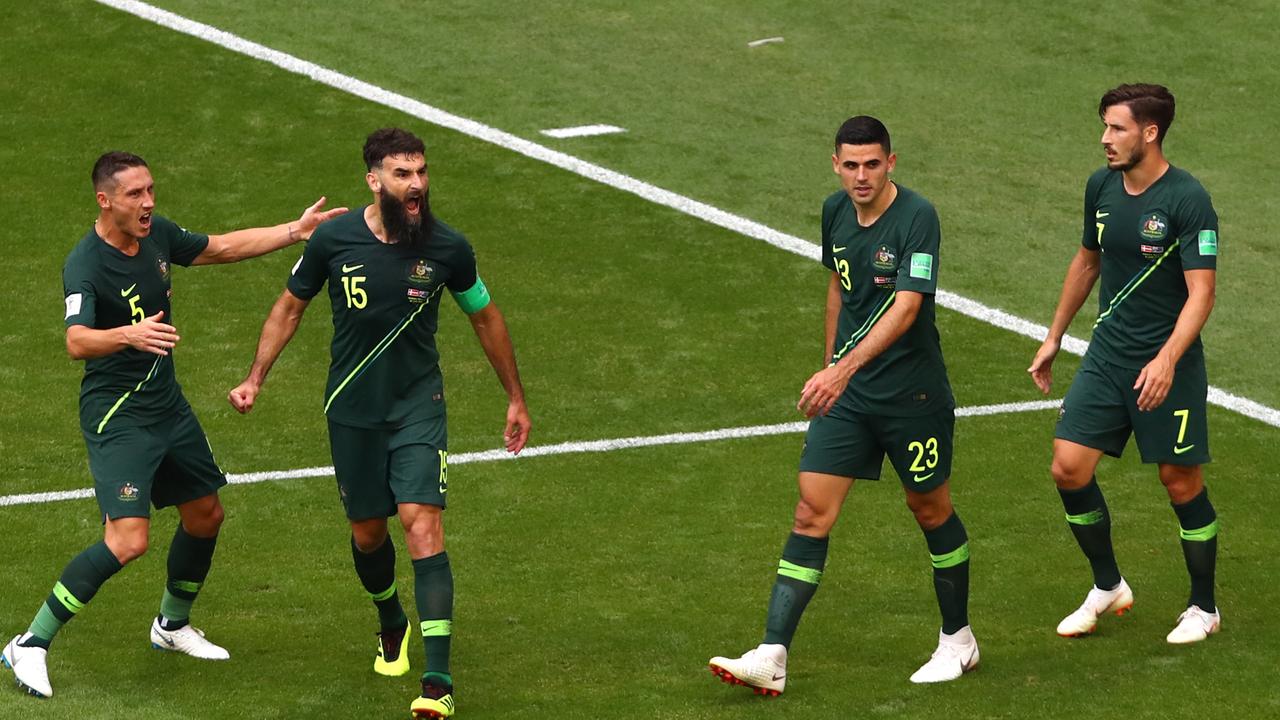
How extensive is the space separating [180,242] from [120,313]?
617mm

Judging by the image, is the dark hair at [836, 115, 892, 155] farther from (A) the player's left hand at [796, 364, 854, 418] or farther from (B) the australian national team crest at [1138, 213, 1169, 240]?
(B) the australian national team crest at [1138, 213, 1169, 240]

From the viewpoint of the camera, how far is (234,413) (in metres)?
13.2

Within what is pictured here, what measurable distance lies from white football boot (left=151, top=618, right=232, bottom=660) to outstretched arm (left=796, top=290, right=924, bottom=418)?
303cm

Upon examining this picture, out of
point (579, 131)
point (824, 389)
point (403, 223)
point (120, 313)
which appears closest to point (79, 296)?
point (120, 313)

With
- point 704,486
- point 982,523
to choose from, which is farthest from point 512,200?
point 982,523

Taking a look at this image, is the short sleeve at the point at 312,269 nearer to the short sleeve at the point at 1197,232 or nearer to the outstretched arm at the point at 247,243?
the outstretched arm at the point at 247,243

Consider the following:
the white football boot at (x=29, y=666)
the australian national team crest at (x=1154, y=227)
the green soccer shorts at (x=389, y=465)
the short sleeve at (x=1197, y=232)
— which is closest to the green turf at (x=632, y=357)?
the white football boot at (x=29, y=666)

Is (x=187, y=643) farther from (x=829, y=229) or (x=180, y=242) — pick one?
(x=829, y=229)

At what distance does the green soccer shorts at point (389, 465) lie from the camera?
843 centimetres

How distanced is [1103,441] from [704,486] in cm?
327

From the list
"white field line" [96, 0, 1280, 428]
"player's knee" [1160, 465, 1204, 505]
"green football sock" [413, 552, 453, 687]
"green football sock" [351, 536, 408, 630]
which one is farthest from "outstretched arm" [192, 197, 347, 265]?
"white field line" [96, 0, 1280, 428]

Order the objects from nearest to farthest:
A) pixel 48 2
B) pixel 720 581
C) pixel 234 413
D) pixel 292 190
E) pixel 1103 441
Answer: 1. pixel 1103 441
2. pixel 720 581
3. pixel 234 413
4. pixel 292 190
5. pixel 48 2

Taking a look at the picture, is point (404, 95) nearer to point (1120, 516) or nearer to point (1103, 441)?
point (1120, 516)

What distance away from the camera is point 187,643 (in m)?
9.20
